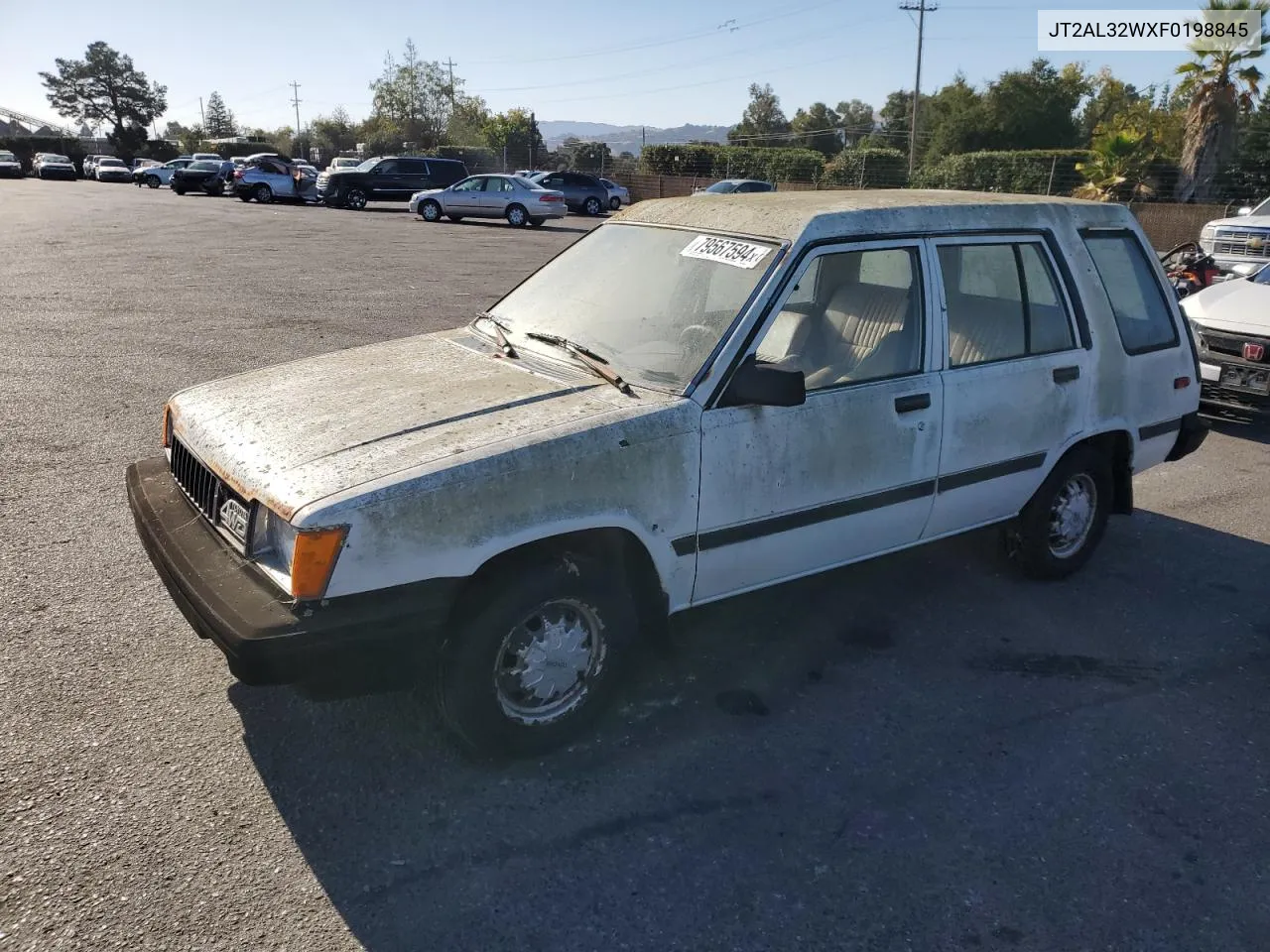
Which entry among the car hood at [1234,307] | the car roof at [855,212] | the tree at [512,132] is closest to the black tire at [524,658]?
the car roof at [855,212]

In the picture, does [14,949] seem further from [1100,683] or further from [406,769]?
[1100,683]

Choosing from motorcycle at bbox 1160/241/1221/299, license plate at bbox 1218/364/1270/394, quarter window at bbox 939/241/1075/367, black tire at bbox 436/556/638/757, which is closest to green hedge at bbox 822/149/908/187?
motorcycle at bbox 1160/241/1221/299

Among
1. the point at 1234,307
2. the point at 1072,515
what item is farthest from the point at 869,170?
the point at 1072,515

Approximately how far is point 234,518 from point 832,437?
2.09 m

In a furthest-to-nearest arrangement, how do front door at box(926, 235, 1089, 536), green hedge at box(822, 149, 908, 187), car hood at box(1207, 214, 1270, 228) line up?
green hedge at box(822, 149, 908, 187)
car hood at box(1207, 214, 1270, 228)
front door at box(926, 235, 1089, 536)

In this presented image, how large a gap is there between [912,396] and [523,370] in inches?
60.2

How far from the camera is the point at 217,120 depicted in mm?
114188

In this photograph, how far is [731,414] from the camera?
3316 mm

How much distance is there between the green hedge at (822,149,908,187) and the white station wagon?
3377cm

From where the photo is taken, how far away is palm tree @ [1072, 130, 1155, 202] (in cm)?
2759

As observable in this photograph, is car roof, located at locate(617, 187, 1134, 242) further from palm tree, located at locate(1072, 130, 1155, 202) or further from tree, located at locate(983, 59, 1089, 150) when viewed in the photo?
tree, located at locate(983, 59, 1089, 150)

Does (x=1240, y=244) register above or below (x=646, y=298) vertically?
above

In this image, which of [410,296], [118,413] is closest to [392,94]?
[410,296]

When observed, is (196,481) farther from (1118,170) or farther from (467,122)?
(467,122)
